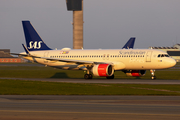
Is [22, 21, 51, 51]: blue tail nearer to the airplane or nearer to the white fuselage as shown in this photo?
the airplane

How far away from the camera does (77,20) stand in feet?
434

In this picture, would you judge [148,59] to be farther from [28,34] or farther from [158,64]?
[28,34]

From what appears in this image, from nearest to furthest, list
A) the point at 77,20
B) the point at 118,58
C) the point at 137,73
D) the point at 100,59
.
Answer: the point at 118,58 → the point at 137,73 → the point at 100,59 → the point at 77,20

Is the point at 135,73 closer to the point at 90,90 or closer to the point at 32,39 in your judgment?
the point at 32,39

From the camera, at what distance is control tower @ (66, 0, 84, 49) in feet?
429

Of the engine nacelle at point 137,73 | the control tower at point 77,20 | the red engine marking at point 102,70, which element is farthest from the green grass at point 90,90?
the control tower at point 77,20

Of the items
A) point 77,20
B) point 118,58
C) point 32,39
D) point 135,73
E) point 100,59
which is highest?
point 77,20

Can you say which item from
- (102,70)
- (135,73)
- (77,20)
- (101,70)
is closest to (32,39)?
(101,70)

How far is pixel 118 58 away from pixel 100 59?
2852 millimetres

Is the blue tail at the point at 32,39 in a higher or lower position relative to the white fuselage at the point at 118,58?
higher

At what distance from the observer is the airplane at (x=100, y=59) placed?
3997cm

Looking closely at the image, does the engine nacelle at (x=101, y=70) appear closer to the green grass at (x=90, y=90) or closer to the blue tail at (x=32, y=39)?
the green grass at (x=90, y=90)
